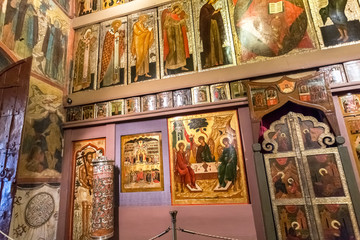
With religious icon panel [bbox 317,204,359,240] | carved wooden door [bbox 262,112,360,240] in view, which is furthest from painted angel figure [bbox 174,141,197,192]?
religious icon panel [bbox 317,204,359,240]

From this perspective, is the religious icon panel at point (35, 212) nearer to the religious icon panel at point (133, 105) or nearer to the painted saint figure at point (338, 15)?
the religious icon panel at point (133, 105)

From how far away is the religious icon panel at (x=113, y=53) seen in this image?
5324 millimetres

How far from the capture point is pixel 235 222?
12.3ft

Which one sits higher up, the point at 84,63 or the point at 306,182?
the point at 84,63

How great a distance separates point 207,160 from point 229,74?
1847 millimetres

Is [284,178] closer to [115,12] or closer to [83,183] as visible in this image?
[83,183]

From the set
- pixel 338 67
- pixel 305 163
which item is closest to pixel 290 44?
pixel 338 67

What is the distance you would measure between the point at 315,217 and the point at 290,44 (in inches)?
129

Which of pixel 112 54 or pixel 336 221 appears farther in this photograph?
pixel 112 54

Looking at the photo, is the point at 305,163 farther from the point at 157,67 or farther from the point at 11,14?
the point at 11,14

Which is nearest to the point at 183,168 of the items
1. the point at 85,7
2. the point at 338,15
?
the point at 338,15

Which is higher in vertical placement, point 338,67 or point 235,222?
point 338,67

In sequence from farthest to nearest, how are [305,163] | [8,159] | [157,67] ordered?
[157,67] → [305,163] → [8,159]

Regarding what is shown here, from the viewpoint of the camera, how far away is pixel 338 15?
14.0 feet
